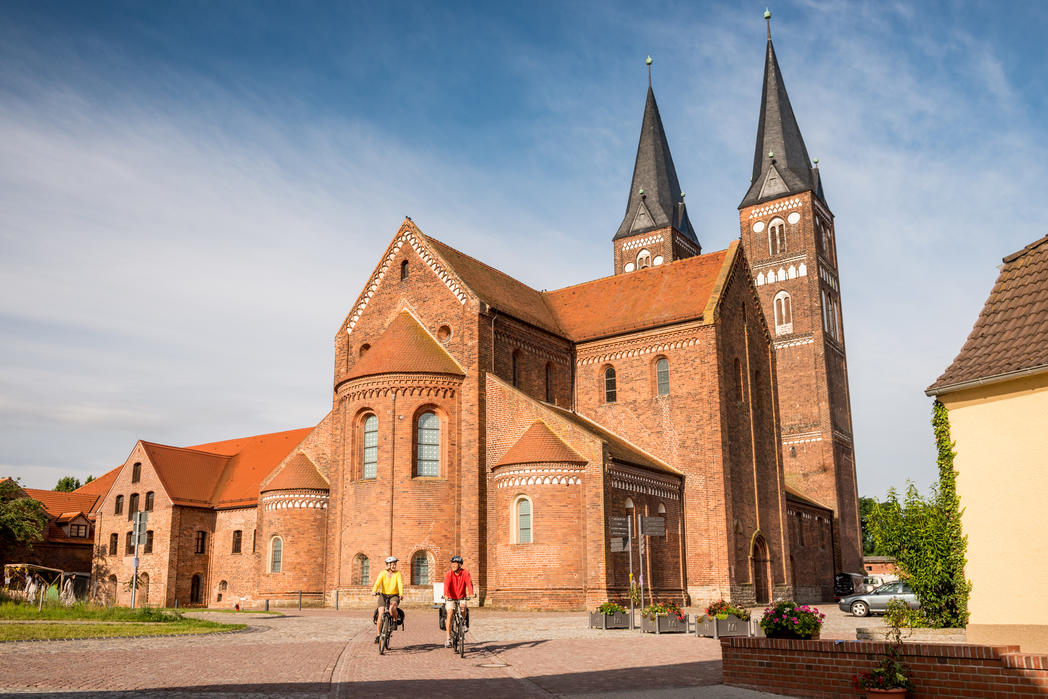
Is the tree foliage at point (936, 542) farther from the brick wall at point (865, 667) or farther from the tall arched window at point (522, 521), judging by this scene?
the tall arched window at point (522, 521)

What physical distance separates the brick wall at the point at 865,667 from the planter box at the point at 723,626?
6.90 m

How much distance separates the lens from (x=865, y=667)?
393 inches

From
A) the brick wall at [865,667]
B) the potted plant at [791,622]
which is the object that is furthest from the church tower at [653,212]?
the brick wall at [865,667]

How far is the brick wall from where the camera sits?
29.2 ft

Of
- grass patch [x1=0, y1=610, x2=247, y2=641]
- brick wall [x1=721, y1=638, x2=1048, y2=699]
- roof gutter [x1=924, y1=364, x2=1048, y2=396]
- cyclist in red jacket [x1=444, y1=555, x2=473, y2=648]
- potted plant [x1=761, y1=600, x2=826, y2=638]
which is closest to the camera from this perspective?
brick wall [x1=721, y1=638, x2=1048, y2=699]

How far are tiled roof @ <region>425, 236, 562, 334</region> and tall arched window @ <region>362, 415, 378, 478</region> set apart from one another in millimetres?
6263

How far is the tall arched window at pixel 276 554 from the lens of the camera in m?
34.9

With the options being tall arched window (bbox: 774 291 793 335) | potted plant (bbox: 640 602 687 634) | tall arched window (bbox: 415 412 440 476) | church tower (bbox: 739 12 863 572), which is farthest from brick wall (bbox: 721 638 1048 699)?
tall arched window (bbox: 774 291 793 335)

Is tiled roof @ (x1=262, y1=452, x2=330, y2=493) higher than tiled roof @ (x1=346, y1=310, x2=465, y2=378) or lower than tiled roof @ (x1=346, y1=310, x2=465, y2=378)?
lower

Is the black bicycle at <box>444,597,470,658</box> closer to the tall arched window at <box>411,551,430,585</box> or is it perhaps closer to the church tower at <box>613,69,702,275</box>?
the tall arched window at <box>411,551,430,585</box>

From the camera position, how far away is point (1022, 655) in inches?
352

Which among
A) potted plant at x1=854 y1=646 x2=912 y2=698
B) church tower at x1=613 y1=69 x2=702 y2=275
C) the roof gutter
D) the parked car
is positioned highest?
church tower at x1=613 y1=69 x2=702 y2=275

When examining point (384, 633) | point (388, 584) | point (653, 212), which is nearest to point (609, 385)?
point (388, 584)

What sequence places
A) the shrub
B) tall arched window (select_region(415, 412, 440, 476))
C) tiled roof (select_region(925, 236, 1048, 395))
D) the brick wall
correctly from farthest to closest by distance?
1. tall arched window (select_region(415, 412, 440, 476))
2. the shrub
3. tiled roof (select_region(925, 236, 1048, 395))
4. the brick wall
